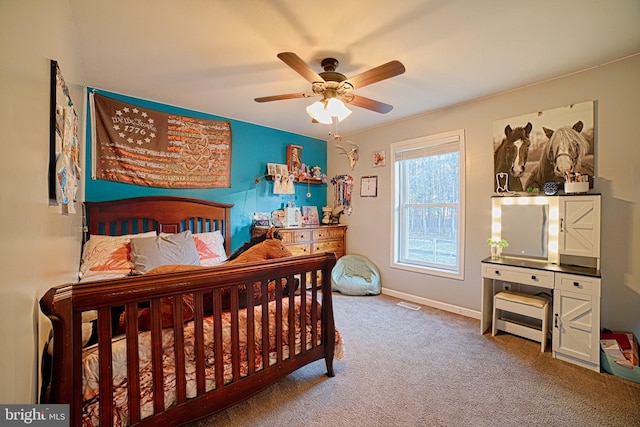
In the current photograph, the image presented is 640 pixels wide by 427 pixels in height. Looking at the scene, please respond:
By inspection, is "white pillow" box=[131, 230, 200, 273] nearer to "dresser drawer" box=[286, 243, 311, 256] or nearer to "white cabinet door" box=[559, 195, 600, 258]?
"dresser drawer" box=[286, 243, 311, 256]

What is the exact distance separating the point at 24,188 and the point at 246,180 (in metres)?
2.86

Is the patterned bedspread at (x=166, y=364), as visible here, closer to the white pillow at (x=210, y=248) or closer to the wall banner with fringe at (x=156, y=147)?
the white pillow at (x=210, y=248)

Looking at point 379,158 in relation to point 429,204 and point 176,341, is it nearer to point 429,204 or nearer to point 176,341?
point 429,204

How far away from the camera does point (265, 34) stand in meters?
1.78

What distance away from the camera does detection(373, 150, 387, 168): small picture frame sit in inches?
151

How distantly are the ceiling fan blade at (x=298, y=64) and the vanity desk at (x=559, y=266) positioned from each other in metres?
2.26

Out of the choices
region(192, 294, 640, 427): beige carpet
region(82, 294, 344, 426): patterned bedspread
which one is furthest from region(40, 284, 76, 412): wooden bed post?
region(192, 294, 640, 427): beige carpet

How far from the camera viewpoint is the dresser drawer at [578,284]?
2.00m

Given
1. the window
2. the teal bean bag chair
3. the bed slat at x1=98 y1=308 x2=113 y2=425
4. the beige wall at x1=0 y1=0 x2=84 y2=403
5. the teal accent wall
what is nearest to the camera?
the beige wall at x1=0 y1=0 x2=84 y2=403

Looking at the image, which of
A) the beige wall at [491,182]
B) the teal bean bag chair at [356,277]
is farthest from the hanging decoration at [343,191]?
the teal bean bag chair at [356,277]

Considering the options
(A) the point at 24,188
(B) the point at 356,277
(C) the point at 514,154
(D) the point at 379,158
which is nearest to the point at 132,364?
(A) the point at 24,188

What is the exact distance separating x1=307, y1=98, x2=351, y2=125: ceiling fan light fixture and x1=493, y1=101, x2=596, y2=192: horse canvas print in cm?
180

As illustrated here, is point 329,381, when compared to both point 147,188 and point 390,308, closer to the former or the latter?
point 390,308

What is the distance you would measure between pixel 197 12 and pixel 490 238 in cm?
322
